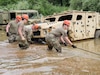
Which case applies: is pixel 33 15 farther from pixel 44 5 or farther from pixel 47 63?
pixel 47 63

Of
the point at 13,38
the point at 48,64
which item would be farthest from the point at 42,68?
the point at 13,38

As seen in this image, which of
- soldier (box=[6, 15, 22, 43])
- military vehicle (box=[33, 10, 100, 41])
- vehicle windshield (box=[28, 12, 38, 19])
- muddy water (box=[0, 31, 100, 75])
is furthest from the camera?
vehicle windshield (box=[28, 12, 38, 19])

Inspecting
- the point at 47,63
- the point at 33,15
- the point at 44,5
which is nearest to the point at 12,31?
the point at 47,63

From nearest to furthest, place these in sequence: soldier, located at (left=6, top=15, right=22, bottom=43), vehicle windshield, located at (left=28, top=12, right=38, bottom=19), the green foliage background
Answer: soldier, located at (left=6, top=15, right=22, bottom=43) < vehicle windshield, located at (left=28, top=12, right=38, bottom=19) < the green foliage background

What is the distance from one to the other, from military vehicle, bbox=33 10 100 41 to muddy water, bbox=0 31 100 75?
8.76 ft

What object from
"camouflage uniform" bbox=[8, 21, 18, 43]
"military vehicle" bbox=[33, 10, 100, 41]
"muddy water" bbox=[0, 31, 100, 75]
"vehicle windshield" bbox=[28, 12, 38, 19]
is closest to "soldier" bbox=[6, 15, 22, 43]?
"camouflage uniform" bbox=[8, 21, 18, 43]

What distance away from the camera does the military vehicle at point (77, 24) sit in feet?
48.6

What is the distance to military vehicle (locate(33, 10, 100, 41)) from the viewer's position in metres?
14.8

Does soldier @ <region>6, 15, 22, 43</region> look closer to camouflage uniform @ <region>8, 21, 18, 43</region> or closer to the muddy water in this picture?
camouflage uniform @ <region>8, 21, 18, 43</region>

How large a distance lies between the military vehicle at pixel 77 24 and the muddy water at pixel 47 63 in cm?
267

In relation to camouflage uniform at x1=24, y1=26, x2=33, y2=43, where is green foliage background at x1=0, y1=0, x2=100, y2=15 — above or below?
above

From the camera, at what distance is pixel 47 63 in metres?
9.42

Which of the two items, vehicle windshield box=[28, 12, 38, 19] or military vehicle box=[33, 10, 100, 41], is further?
vehicle windshield box=[28, 12, 38, 19]

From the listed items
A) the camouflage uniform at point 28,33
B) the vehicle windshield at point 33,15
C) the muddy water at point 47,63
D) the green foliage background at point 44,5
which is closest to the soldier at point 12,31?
the camouflage uniform at point 28,33
